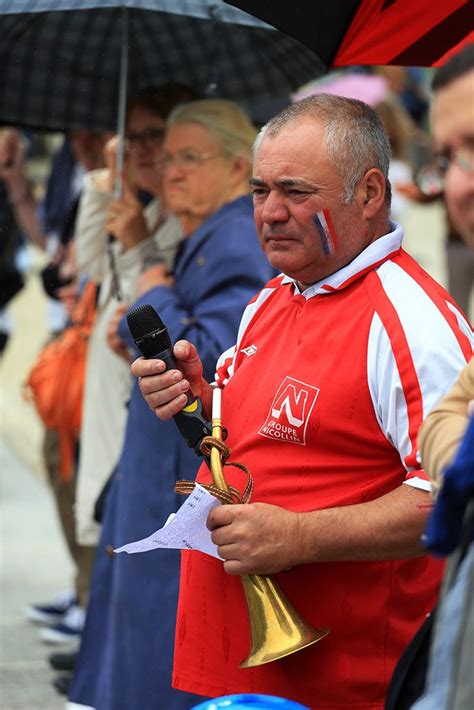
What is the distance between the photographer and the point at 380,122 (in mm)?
2975

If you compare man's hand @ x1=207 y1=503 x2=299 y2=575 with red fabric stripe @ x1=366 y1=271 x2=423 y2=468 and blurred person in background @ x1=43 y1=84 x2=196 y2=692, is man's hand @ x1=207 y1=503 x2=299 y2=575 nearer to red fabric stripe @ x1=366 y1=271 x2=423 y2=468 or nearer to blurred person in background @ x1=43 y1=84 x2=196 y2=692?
red fabric stripe @ x1=366 y1=271 x2=423 y2=468

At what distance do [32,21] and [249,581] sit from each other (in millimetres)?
2516

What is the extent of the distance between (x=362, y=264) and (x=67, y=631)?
11.7 ft

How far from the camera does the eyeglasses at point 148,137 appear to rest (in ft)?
15.0

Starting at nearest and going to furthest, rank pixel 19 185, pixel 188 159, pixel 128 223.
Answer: pixel 188 159, pixel 128 223, pixel 19 185

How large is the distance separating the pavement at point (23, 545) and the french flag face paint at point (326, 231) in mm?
2932

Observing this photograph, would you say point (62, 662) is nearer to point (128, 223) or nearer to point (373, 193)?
point (128, 223)

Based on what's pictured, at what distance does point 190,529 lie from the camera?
9.02ft

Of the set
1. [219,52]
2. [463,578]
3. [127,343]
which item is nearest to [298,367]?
[463,578]

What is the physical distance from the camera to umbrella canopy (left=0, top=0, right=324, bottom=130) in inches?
178

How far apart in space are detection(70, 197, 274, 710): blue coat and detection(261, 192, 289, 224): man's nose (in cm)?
88

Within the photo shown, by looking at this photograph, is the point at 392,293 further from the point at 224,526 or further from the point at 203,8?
the point at 203,8

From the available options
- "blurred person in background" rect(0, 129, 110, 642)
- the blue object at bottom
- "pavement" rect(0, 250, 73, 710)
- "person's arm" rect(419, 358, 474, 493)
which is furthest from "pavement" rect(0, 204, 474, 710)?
"person's arm" rect(419, 358, 474, 493)

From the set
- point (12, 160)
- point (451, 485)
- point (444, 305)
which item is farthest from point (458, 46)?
point (12, 160)
